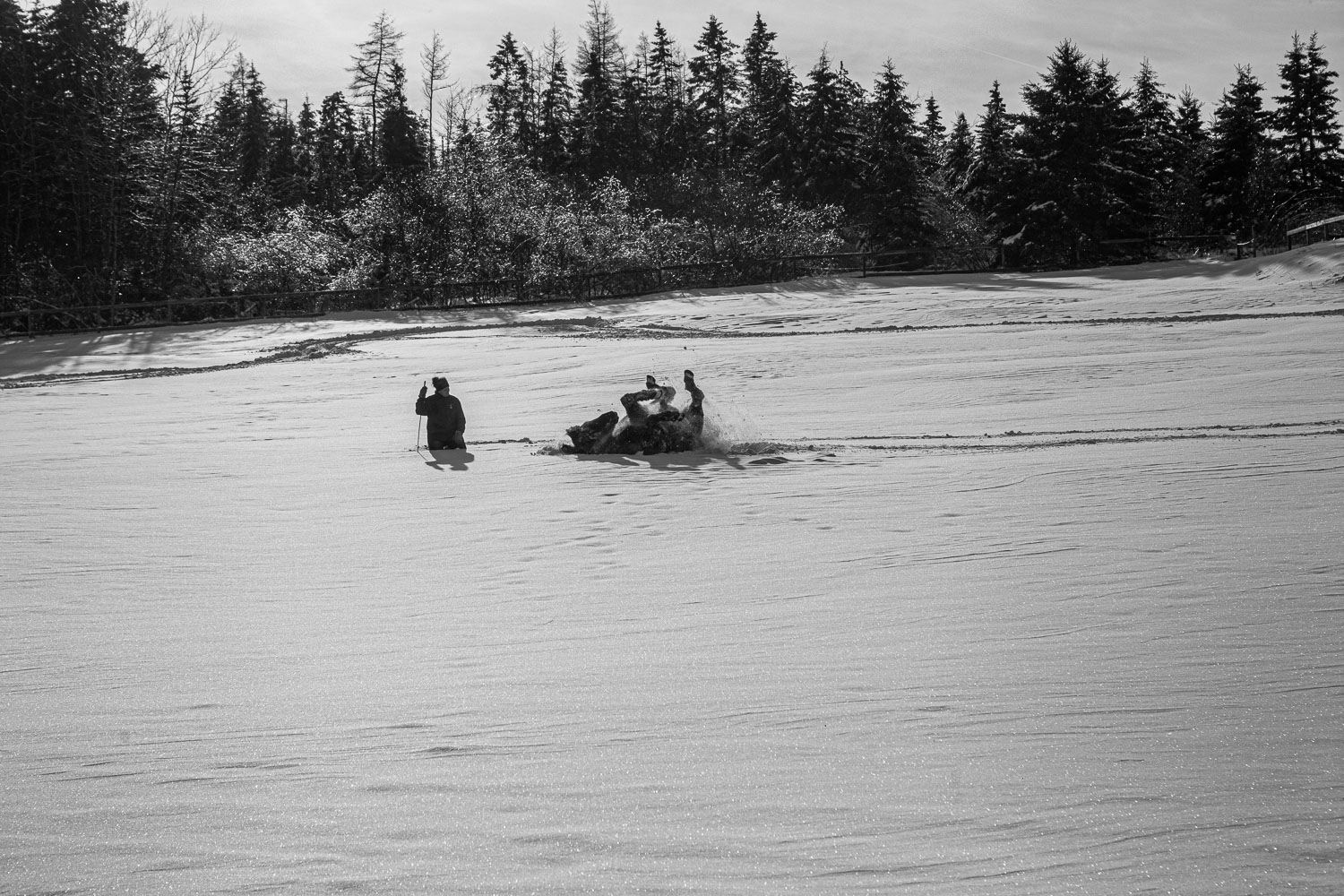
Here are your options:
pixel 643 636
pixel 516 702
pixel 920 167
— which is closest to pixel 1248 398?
pixel 643 636

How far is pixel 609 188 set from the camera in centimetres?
5016

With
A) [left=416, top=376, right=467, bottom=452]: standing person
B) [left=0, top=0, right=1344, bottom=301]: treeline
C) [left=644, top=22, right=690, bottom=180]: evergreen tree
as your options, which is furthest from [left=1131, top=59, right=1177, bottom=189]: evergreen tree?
[left=416, top=376, right=467, bottom=452]: standing person

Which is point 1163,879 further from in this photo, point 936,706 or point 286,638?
point 286,638

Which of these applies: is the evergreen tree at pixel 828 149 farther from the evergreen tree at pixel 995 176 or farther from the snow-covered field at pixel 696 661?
the snow-covered field at pixel 696 661

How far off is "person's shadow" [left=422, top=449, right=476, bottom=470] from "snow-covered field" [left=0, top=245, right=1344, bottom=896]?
7 cm

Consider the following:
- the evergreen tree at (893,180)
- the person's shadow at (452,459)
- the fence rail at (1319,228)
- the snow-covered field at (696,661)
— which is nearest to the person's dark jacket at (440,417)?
the person's shadow at (452,459)

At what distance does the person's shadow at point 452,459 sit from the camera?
12.4 m

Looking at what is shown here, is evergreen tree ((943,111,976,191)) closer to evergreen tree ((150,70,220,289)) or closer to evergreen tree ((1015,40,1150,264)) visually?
evergreen tree ((1015,40,1150,264))

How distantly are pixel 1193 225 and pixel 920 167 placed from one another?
39.8 ft

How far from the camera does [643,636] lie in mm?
5934

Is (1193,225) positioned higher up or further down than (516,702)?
higher up

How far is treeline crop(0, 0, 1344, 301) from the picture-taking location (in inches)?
1576

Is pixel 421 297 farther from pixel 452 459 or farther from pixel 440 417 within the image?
pixel 452 459

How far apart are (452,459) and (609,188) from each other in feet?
127
